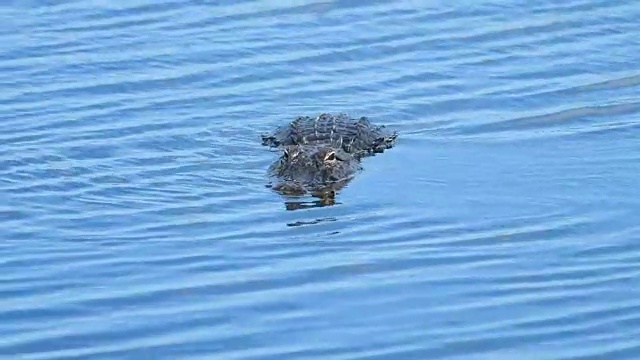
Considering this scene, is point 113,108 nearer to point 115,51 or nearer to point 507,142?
point 115,51

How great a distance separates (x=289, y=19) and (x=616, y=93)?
14.1 feet

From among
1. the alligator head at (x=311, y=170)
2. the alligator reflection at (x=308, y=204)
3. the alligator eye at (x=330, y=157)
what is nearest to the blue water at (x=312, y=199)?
the alligator reflection at (x=308, y=204)

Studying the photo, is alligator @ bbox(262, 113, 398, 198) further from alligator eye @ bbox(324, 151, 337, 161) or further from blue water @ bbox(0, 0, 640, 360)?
blue water @ bbox(0, 0, 640, 360)

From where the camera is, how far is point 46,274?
12.2 meters

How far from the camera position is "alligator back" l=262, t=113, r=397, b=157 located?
16188 millimetres

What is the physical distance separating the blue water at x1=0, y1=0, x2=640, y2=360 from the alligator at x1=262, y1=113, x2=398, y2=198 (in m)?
0.18

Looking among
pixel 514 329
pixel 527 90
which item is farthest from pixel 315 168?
pixel 514 329

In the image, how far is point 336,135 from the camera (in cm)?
1628

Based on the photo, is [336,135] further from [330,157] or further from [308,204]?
[308,204]

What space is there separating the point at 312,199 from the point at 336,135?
156 centimetres

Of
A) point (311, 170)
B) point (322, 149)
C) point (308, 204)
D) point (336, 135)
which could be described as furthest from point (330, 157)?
point (308, 204)

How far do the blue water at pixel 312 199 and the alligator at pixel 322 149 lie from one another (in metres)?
0.18

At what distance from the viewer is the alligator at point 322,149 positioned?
50.0 feet

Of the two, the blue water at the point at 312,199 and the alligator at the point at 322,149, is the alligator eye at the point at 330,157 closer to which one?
the alligator at the point at 322,149
